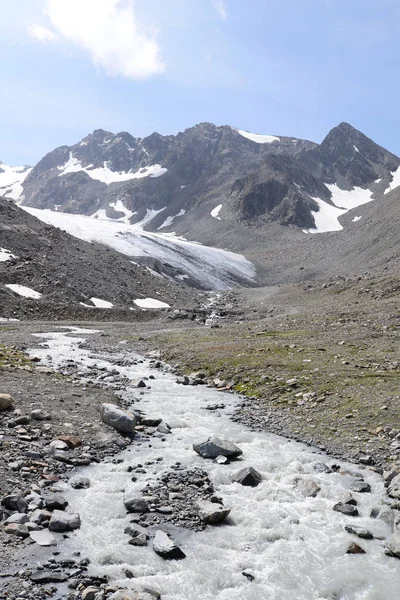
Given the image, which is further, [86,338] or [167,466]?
[86,338]

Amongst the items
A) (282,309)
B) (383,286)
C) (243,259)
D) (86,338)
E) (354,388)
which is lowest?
(86,338)

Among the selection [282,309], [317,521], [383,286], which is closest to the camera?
[317,521]

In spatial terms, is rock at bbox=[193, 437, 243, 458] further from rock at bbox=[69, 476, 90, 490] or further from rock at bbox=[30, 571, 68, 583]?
rock at bbox=[30, 571, 68, 583]

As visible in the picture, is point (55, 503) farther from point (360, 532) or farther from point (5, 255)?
point (5, 255)

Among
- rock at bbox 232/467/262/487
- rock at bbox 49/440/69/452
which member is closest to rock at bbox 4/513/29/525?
rock at bbox 49/440/69/452

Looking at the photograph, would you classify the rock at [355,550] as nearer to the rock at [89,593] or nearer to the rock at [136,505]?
the rock at [136,505]

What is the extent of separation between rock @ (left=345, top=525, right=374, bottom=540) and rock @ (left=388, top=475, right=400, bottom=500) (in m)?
2.04

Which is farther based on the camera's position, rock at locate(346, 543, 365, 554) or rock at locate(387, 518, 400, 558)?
rock at locate(346, 543, 365, 554)

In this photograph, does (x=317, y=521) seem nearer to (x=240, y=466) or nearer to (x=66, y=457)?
(x=240, y=466)

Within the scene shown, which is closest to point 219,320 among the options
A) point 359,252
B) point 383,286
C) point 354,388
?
point 383,286

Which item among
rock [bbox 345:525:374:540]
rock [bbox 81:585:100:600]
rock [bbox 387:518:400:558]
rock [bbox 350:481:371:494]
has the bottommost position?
rock [bbox 81:585:100:600]

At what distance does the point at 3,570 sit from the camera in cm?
966

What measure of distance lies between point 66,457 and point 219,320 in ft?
176

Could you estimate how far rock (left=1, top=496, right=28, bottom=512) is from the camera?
11.9 m
